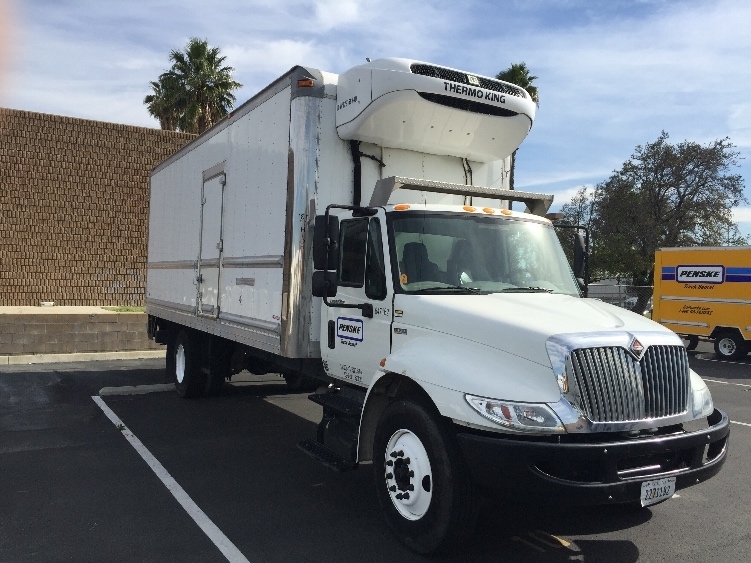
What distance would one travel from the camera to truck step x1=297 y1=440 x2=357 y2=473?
5.16 m

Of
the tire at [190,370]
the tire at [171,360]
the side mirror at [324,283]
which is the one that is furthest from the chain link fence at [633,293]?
the side mirror at [324,283]

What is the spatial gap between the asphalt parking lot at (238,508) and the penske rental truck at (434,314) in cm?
45

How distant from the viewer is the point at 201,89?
106 ft

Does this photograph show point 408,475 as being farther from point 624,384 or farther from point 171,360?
point 171,360

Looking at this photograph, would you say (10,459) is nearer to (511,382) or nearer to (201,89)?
(511,382)

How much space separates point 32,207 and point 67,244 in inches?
54.6

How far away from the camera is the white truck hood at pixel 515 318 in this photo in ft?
13.7

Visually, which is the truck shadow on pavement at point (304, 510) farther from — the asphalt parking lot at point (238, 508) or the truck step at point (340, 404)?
the truck step at point (340, 404)

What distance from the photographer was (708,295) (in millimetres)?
18422

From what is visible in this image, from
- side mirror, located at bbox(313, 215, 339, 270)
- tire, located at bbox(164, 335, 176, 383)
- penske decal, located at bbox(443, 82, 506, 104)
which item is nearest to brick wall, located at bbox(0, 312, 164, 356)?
tire, located at bbox(164, 335, 176, 383)

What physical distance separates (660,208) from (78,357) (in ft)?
98.6

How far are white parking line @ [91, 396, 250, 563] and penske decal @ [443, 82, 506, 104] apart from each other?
4.03 meters

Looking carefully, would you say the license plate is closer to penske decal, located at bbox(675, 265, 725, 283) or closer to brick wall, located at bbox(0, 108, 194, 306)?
penske decal, located at bbox(675, 265, 725, 283)

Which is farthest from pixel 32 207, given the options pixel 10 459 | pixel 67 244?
pixel 10 459
